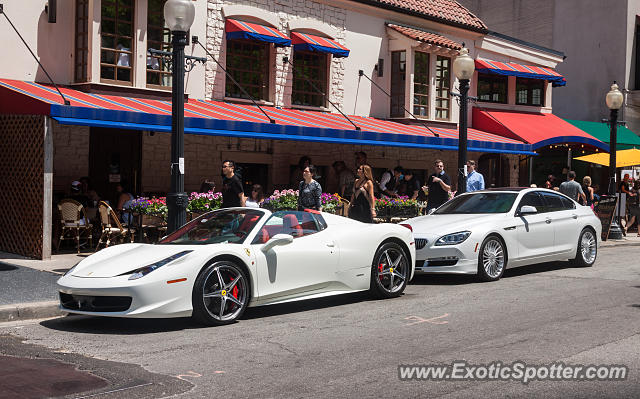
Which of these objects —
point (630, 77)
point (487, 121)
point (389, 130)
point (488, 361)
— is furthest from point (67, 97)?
point (630, 77)

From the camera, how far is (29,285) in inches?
396

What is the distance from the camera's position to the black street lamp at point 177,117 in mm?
10203

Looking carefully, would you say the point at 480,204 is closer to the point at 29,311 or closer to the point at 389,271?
the point at 389,271

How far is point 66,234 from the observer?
14.3m

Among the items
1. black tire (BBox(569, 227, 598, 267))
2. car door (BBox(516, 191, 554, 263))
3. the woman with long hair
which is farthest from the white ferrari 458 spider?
black tire (BBox(569, 227, 598, 267))

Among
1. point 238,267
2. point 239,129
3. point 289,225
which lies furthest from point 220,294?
point 239,129

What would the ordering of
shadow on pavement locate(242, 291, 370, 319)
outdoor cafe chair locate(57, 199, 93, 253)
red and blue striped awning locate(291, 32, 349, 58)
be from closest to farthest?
shadow on pavement locate(242, 291, 370, 319)
outdoor cafe chair locate(57, 199, 93, 253)
red and blue striped awning locate(291, 32, 349, 58)

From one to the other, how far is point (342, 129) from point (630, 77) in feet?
62.7

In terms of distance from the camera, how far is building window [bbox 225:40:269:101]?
1809 cm

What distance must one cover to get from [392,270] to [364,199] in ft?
9.77

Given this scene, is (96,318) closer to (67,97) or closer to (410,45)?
(67,97)

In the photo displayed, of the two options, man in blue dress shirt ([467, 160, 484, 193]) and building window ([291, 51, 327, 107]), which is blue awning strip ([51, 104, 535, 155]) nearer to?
man in blue dress shirt ([467, 160, 484, 193])

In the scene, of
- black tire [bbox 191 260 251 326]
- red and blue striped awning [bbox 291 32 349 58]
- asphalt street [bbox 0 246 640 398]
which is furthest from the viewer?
red and blue striped awning [bbox 291 32 349 58]

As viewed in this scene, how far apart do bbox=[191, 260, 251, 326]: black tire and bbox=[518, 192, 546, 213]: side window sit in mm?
6016
